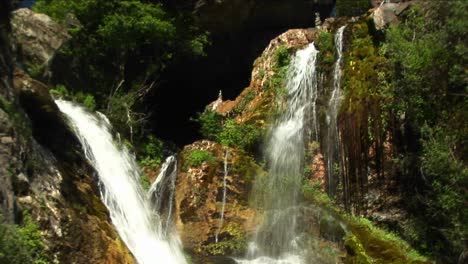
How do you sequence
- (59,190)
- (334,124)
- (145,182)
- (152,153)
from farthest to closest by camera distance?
(152,153) → (334,124) → (145,182) → (59,190)

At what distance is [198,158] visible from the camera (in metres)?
16.6

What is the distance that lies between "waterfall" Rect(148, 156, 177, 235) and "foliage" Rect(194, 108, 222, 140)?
1.93 meters

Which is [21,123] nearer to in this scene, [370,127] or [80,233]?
[80,233]

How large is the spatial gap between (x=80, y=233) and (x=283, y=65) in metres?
10.4

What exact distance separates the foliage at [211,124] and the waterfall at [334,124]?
3696 mm

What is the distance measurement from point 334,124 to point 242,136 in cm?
280

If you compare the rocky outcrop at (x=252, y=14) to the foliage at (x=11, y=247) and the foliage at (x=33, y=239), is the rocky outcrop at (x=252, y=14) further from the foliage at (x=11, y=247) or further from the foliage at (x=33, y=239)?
the foliage at (x=11, y=247)

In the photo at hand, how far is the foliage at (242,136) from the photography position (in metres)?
17.7

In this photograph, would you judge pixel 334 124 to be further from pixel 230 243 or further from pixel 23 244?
pixel 23 244

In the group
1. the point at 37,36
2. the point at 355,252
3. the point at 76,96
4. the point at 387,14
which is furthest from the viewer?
the point at 37,36

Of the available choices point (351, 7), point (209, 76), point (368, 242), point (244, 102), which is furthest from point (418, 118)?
point (209, 76)

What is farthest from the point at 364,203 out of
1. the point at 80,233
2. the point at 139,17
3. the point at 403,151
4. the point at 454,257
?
the point at 139,17

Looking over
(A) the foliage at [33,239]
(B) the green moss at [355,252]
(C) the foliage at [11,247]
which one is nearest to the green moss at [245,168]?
(B) the green moss at [355,252]

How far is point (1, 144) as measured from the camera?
10266 millimetres
